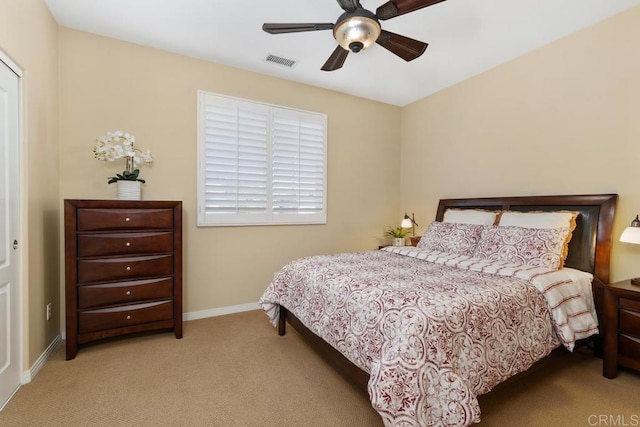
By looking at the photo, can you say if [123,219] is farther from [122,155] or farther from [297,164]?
[297,164]

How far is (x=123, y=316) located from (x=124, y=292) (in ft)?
0.67

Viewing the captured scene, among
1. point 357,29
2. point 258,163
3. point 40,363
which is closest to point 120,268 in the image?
point 40,363

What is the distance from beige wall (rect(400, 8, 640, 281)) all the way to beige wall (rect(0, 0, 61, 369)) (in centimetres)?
420

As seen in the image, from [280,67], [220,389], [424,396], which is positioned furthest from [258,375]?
[280,67]

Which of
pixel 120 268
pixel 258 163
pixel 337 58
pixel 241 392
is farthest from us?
pixel 258 163

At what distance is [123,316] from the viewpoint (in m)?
2.62

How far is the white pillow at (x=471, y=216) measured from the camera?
3.23 meters

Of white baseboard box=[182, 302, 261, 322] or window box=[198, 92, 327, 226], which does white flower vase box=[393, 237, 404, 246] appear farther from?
white baseboard box=[182, 302, 261, 322]

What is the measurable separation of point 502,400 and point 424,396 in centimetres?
95

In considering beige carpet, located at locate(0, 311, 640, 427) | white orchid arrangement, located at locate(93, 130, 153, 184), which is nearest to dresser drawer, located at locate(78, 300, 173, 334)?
beige carpet, located at locate(0, 311, 640, 427)

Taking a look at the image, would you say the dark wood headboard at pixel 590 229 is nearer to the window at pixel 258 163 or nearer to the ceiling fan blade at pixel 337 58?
the ceiling fan blade at pixel 337 58

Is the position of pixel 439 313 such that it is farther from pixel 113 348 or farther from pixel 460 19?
pixel 113 348

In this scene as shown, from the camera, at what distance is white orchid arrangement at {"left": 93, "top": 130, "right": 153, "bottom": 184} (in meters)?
2.74

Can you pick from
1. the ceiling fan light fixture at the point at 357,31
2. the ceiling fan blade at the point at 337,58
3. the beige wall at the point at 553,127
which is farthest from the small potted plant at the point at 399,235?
the ceiling fan light fixture at the point at 357,31
